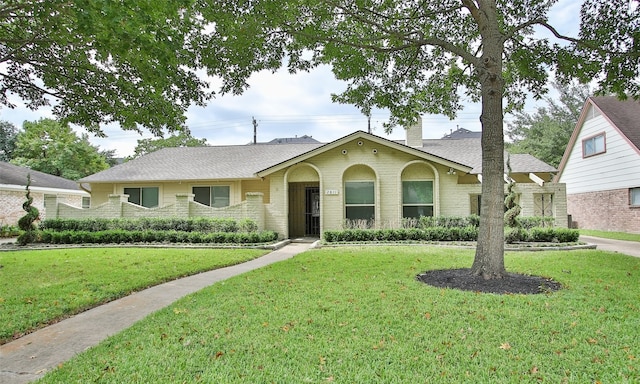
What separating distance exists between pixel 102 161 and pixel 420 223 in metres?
32.8

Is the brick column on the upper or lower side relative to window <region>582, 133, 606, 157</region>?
lower

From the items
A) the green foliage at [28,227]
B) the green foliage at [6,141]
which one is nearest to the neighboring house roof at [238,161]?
the green foliage at [28,227]

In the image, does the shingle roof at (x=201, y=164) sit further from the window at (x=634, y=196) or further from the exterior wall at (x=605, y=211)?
the window at (x=634, y=196)

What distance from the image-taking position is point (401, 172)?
49.4 ft

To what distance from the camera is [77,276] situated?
743 centimetres

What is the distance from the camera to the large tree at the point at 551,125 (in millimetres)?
28141

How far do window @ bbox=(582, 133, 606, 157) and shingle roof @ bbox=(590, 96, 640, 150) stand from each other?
108 cm

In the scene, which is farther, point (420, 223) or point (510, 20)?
point (420, 223)

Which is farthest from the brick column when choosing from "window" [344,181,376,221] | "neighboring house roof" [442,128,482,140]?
"neighboring house roof" [442,128,482,140]

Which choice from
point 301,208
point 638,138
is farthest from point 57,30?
point 638,138

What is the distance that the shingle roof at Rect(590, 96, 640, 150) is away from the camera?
16891 millimetres

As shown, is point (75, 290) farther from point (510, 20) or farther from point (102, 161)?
point (102, 161)

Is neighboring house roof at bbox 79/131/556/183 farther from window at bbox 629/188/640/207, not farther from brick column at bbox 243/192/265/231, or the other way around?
window at bbox 629/188/640/207

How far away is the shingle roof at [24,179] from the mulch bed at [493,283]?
2405cm
